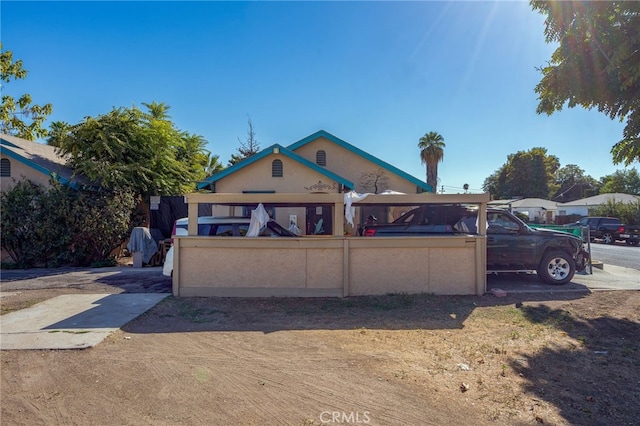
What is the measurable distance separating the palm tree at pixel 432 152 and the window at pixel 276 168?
20627 mm

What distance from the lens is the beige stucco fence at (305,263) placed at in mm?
7582

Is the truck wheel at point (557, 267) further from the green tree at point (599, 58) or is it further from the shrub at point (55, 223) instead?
the shrub at point (55, 223)

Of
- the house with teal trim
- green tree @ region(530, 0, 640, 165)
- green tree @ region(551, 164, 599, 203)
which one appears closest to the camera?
green tree @ region(530, 0, 640, 165)

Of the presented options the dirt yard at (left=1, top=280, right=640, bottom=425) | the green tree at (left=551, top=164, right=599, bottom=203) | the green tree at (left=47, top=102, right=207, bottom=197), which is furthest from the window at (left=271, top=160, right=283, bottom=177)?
the green tree at (left=551, top=164, right=599, bottom=203)

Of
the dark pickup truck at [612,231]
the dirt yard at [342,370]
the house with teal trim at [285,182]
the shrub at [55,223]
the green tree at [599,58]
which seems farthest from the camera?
the dark pickup truck at [612,231]

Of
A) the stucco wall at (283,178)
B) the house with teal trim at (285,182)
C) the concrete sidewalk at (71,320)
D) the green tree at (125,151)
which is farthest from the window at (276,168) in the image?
the concrete sidewalk at (71,320)

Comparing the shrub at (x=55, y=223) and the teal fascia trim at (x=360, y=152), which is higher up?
the teal fascia trim at (x=360, y=152)

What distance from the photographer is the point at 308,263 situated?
7.61 m

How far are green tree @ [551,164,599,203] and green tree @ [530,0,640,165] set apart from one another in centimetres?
6409

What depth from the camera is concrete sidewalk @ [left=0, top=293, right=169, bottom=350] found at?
5.11 m

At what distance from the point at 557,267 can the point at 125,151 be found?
44.9ft

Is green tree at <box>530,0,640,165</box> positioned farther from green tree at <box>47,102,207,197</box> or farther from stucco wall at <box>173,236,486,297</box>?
green tree at <box>47,102,207,197</box>

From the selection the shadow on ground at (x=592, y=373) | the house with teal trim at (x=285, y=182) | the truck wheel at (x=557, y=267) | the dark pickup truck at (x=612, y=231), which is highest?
the house with teal trim at (x=285, y=182)

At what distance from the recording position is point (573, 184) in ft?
219
